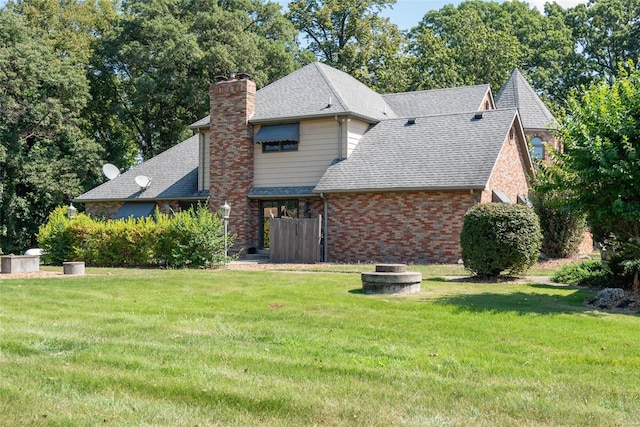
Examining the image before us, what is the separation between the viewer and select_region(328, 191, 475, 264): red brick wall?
20547 millimetres

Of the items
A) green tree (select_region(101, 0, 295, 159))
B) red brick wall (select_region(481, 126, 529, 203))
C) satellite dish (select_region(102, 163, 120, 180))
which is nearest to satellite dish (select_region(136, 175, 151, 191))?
satellite dish (select_region(102, 163, 120, 180))

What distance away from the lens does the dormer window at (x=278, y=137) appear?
2445 cm

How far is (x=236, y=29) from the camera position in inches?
1582

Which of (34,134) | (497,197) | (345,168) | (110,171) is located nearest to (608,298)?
(497,197)

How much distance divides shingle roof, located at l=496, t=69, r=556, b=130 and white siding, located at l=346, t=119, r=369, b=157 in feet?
39.8

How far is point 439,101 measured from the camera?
2966 cm

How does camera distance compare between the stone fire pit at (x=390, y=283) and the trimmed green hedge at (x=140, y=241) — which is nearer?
the stone fire pit at (x=390, y=283)

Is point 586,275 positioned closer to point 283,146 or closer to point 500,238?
point 500,238

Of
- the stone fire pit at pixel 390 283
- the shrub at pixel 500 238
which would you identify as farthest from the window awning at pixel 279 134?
the stone fire pit at pixel 390 283

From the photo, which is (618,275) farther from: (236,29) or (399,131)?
(236,29)

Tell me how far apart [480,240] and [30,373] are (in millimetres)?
11025

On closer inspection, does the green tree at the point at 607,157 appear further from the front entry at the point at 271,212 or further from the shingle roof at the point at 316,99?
the front entry at the point at 271,212

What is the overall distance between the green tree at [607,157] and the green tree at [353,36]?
32121 millimetres

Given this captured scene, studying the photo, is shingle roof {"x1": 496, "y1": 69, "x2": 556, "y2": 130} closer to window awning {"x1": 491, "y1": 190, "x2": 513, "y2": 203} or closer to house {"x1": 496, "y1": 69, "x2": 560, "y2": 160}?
house {"x1": 496, "y1": 69, "x2": 560, "y2": 160}
